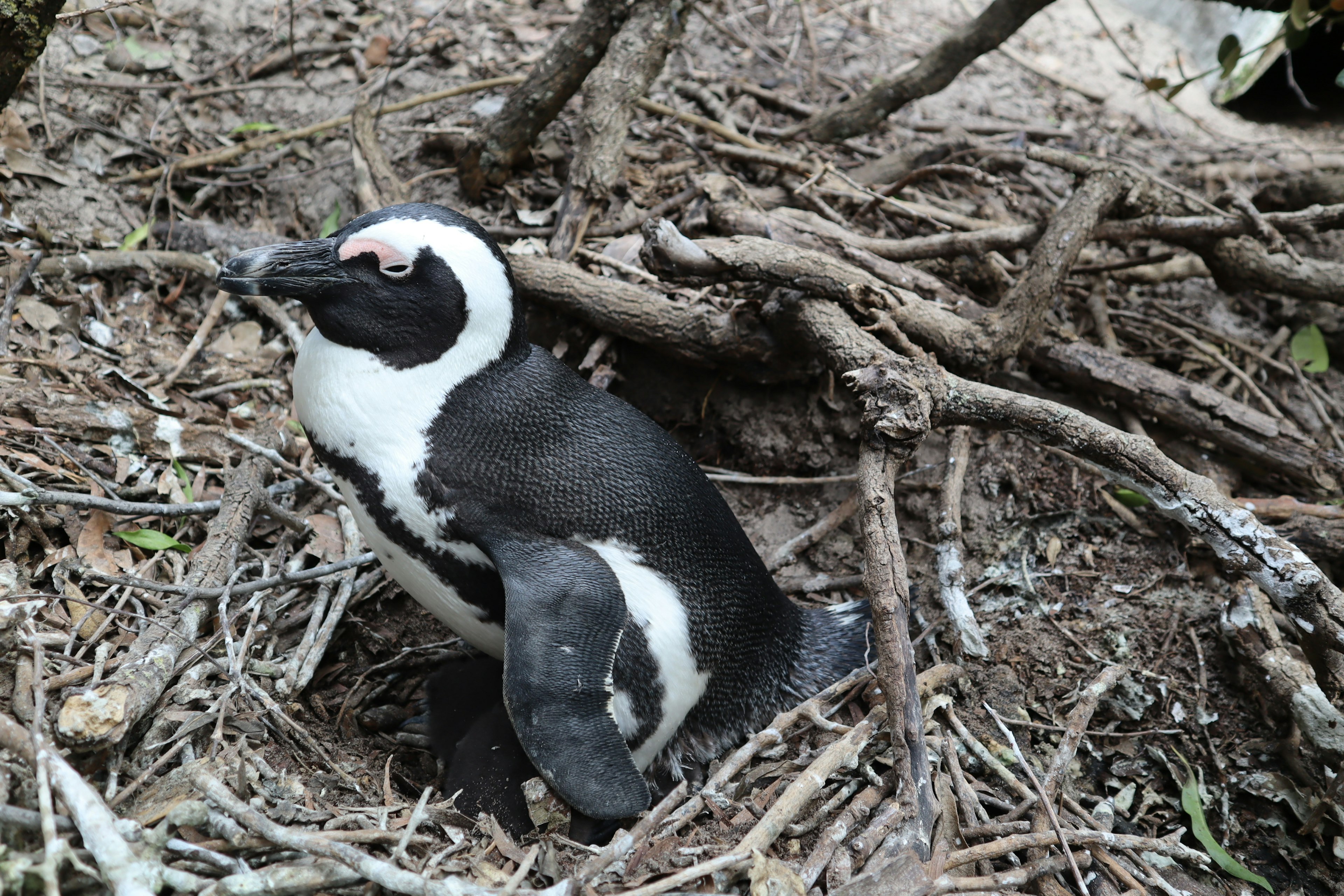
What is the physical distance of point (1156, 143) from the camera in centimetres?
443

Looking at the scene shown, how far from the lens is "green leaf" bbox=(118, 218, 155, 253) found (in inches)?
127

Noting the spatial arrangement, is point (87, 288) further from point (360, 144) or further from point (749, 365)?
point (749, 365)

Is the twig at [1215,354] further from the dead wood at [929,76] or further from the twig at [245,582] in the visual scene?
the twig at [245,582]

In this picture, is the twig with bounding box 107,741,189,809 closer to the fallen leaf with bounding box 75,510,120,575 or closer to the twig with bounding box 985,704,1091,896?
the fallen leaf with bounding box 75,510,120,575

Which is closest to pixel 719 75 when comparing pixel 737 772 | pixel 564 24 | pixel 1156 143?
pixel 564 24

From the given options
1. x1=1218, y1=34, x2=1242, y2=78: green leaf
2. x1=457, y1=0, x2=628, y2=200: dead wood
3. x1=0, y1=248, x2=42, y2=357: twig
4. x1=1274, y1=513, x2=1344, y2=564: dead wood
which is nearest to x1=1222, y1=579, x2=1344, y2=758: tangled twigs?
x1=1274, y1=513, x2=1344, y2=564: dead wood

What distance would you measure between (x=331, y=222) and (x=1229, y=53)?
3329 mm

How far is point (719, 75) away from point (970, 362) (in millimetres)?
2276

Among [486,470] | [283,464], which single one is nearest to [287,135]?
[283,464]

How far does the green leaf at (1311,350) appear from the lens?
10.5 ft

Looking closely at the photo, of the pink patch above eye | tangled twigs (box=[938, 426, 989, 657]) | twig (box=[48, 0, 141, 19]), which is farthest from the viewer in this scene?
tangled twigs (box=[938, 426, 989, 657])

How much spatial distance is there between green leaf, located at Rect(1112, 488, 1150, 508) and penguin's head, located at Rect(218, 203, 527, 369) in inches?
77.5

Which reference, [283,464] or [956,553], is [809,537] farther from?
[283,464]

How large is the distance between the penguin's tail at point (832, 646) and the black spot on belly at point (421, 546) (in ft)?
1.97
